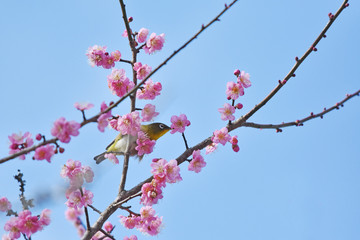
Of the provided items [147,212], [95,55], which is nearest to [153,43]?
[95,55]

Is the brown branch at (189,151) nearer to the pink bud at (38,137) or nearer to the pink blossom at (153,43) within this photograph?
the pink bud at (38,137)

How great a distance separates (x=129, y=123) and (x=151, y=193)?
847mm

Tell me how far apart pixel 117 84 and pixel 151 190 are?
4.87 ft

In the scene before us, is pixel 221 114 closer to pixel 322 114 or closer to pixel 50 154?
pixel 322 114

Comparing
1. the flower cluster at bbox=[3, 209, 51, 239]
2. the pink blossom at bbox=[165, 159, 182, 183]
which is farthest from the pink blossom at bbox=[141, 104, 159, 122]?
the flower cluster at bbox=[3, 209, 51, 239]

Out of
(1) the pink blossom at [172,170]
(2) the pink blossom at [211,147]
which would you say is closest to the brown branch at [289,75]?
(2) the pink blossom at [211,147]

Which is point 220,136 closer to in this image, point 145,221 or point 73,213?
point 145,221

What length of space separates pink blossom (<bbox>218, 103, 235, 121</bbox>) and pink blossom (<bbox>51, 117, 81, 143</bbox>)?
200cm

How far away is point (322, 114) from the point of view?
4.34 metres

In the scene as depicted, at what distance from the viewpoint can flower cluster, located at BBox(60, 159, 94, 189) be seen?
13.2ft

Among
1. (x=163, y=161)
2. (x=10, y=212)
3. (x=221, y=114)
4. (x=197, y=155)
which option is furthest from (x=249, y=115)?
(x=10, y=212)

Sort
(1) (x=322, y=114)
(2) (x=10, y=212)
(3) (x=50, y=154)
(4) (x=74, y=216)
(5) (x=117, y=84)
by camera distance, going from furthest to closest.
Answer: (5) (x=117, y=84) → (4) (x=74, y=216) → (1) (x=322, y=114) → (2) (x=10, y=212) → (3) (x=50, y=154)

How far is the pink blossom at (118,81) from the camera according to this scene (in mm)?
5004

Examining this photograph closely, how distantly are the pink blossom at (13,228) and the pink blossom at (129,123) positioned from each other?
4.61ft
